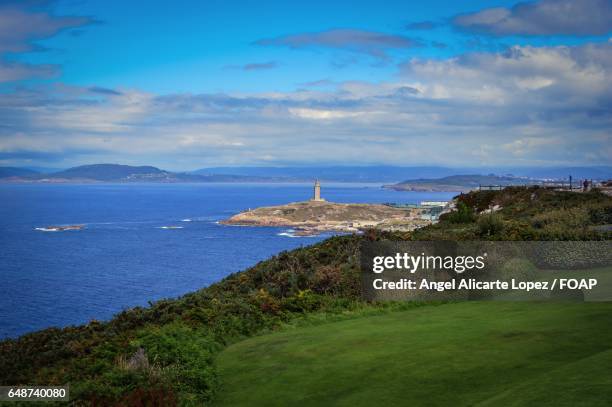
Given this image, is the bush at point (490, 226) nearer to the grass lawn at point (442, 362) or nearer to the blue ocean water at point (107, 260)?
Result: the grass lawn at point (442, 362)

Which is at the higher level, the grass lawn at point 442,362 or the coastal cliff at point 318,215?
the grass lawn at point 442,362

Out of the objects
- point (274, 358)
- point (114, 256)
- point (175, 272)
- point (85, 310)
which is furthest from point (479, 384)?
point (114, 256)

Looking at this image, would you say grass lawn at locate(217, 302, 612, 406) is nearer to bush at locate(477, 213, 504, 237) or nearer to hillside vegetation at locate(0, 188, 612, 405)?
hillside vegetation at locate(0, 188, 612, 405)

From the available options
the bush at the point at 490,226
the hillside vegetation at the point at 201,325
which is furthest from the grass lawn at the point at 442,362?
the bush at the point at 490,226

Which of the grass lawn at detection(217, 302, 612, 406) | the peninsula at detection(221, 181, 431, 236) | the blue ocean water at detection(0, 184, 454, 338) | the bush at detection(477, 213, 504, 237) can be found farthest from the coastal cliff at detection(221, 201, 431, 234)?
the grass lawn at detection(217, 302, 612, 406)

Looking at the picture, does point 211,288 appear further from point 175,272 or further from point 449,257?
point 175,272

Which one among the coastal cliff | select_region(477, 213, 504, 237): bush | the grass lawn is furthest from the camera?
the coastal cliff
